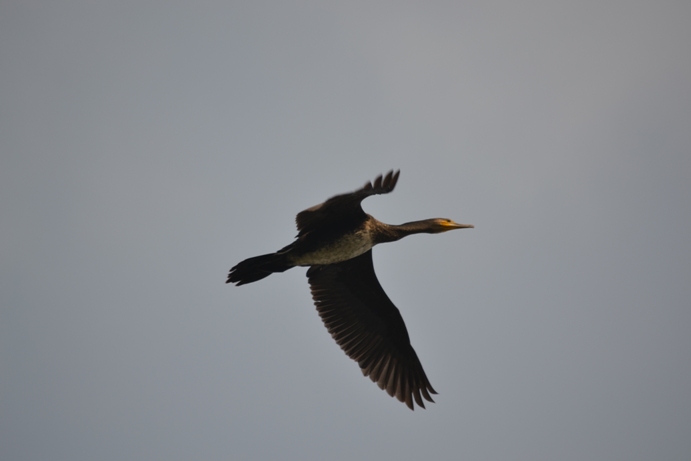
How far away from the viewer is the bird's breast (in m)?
9.53

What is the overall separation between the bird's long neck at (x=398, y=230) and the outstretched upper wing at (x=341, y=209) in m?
0.43

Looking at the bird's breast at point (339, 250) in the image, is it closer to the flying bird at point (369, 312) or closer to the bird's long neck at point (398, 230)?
the flying bird at point (369, 312)

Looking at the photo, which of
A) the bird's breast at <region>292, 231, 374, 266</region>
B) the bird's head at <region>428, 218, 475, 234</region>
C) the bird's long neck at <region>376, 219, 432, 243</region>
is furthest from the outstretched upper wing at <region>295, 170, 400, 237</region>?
the bird's head at <region>428, 218, 475, 234</region>

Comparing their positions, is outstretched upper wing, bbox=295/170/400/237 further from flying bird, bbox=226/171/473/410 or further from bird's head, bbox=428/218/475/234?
bird's head, bbox=428/218/475/234

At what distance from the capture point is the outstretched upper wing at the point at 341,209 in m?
8.12

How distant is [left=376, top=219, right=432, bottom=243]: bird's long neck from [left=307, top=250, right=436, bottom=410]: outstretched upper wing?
0.83 metres

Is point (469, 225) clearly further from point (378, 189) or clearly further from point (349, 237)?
point (378, 189)

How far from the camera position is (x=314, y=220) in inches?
363

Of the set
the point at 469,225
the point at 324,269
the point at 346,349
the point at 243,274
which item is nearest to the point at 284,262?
the point at 243,274

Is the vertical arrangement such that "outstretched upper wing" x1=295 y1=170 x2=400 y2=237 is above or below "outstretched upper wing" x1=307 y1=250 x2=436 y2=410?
above

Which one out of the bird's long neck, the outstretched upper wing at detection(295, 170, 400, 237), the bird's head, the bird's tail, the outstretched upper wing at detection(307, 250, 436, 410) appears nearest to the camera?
the outstretched upper wing at detection(295, 170, 400, 237)

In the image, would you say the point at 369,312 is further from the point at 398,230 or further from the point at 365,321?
the point at 398,230

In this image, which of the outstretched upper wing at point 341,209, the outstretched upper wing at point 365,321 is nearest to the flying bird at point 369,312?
the outstretched upper wing at point 365,321

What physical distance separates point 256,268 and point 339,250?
1201 millimetres
